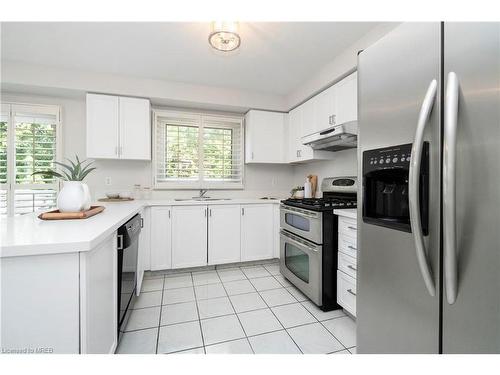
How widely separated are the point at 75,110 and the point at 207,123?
169 centimetres

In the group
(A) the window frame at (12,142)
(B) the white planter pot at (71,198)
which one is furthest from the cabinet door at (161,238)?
(A) the window frame at (12,142)

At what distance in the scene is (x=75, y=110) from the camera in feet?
9.62

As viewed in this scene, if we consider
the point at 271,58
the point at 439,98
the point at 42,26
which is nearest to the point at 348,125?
the point at 271,58

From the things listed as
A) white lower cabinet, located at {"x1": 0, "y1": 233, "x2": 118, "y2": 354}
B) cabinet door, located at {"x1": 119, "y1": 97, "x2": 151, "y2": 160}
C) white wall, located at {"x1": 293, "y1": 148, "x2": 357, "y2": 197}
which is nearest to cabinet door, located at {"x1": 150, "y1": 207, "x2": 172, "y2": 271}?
cabinet door, located at {"x1": 119, "y1": 97, "x2": 151, "y2": 160}

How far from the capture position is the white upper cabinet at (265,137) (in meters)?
3.29

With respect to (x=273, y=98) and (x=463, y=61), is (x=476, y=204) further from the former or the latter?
(x=273, y=98)

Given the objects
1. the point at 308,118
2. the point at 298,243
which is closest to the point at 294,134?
the point at 308,118

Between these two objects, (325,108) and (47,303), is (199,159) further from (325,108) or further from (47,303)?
(47,303)

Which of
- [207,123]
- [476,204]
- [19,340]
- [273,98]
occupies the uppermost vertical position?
[273,98]

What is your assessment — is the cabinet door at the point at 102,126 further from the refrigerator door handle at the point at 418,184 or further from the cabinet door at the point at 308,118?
the refrigerator door handle at the point at 418,184

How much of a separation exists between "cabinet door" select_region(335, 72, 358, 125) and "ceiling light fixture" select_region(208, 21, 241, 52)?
114 centimetres

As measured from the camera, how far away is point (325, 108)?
2.56 metres

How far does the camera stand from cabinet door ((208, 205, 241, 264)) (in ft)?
9.39

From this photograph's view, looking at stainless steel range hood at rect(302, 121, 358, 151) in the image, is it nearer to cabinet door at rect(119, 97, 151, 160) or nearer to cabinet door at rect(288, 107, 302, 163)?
cabinet door at rect(288, 107, 302, 163)
